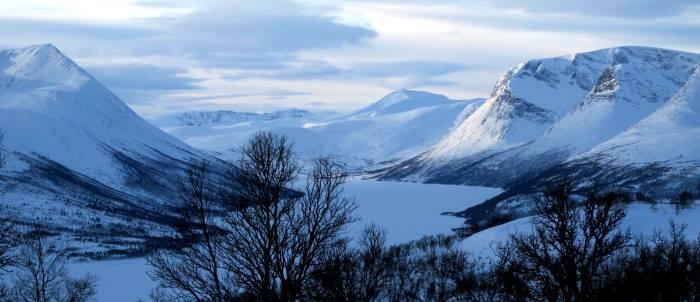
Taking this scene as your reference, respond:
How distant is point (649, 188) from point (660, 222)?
364 feet

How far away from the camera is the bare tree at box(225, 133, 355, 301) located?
20.1 metres

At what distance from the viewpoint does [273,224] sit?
66.0ft

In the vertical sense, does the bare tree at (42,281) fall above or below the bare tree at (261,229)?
above

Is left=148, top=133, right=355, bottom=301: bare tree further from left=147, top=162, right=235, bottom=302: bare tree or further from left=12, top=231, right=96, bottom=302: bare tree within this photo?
left=12, top=231, right=96, bottom=302: bare tree

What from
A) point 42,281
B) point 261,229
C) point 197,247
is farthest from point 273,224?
point 42,281

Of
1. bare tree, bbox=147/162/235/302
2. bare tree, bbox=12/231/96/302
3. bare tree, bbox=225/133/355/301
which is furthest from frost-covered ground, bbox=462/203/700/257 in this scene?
bare tree, bbox=147/162/235/302

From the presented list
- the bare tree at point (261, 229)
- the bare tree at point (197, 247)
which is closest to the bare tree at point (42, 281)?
the bare tree at point (197, 247)

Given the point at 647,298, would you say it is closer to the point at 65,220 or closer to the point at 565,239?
the point at 565,239

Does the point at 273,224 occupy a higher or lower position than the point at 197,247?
higher

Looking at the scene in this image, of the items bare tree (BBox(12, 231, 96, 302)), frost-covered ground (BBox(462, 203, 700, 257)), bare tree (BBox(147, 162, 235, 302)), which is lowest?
bare tree (BBox(147, 162, 235, 302))

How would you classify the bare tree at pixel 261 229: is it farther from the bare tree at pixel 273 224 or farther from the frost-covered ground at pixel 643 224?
the frost-covered ground at pixel 643 224

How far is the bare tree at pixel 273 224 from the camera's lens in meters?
20.1

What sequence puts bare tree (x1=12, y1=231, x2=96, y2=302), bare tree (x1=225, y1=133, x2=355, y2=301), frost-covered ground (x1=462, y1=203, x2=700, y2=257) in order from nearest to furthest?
bare tree (x1=225, y1=133, x2=355, y2=301)
bare tree (x1=12, y1=231, x2=96, y2=302)
frost-covered ground (x1=462, y1=203, x2=700, y2=257)

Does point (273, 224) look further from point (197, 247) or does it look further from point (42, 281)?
point (42, 281)
